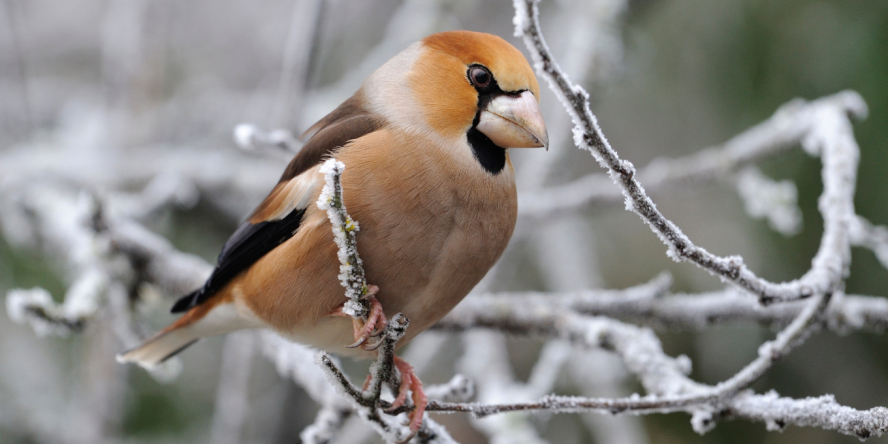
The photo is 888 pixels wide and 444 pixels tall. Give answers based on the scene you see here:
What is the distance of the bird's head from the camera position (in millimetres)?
1979

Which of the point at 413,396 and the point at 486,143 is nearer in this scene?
the point at 486,143

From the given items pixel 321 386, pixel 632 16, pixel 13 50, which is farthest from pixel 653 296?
pixel 13 50

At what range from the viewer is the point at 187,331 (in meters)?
2.75

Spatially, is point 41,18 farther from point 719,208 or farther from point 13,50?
point 719,208

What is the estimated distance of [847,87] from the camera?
12.6 ft

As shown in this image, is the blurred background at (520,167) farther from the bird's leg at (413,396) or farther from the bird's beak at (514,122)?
the bird's beak at (514,122)

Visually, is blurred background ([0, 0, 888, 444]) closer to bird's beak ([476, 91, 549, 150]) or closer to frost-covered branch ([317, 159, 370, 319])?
bird's beak ([476, 91, 549, 150])

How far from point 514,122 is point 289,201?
2.43 ft

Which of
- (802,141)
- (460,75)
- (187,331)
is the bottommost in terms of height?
(187,331)

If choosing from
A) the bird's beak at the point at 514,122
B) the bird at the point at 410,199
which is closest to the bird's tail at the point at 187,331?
the bird at the point at 410,199

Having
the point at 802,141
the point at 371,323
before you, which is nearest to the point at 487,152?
the point at 371,323

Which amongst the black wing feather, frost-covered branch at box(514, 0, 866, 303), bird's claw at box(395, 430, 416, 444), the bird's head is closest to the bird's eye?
the bird's head

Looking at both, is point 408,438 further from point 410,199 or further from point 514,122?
point 514,122

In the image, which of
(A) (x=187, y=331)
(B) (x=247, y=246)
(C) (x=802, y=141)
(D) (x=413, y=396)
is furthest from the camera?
(C) (x=802, y=141)
